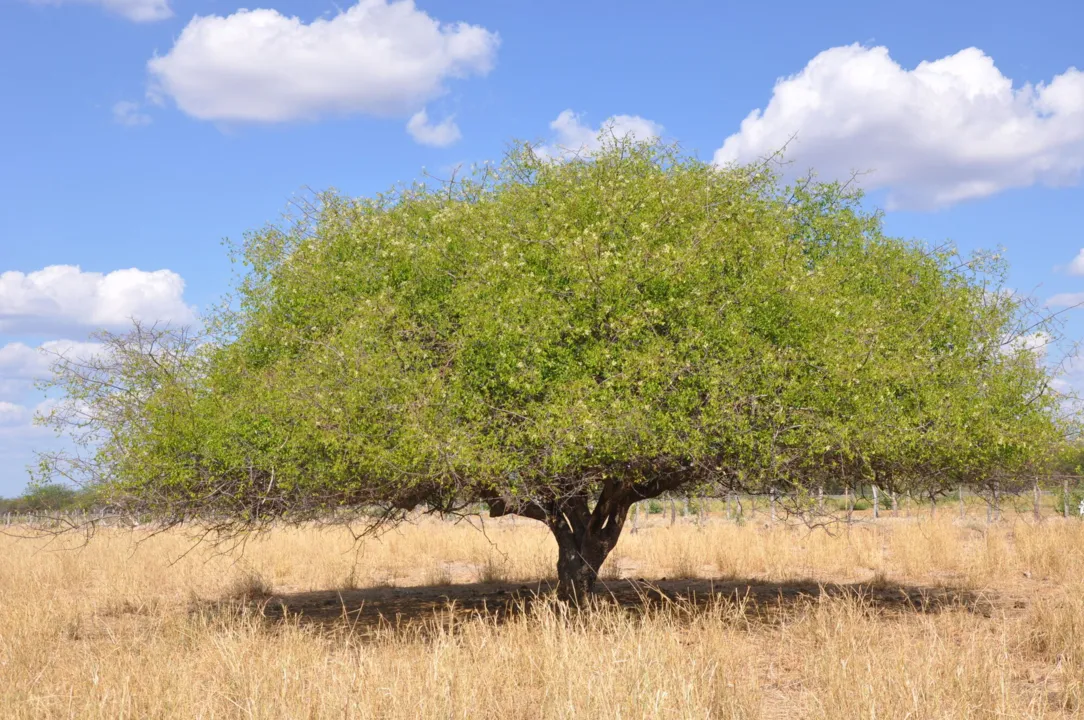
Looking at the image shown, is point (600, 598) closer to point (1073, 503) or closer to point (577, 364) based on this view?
point (577, 364)

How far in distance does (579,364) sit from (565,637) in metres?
3.28

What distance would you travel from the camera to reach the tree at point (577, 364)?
1130 cm

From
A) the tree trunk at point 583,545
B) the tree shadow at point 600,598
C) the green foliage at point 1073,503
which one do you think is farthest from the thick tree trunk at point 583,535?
the green foliage at point 1073,503

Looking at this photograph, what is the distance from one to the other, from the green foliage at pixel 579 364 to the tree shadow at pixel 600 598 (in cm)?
301

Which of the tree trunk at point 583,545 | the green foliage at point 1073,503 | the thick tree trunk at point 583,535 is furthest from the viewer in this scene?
the green foliage at point 1073,503

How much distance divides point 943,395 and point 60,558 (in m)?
24.3

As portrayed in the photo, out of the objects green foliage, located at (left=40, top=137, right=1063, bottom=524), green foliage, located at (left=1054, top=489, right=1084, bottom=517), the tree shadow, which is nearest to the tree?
green foliage, located at (left=40, top=137, right=1063, bottom=524)

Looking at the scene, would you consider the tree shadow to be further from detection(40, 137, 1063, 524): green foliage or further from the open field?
detection(40, 137, 1063, 524): green foliage

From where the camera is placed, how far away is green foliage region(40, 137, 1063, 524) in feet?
37.0

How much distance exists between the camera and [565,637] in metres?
9.53

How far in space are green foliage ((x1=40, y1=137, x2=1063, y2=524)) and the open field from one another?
1.90 m

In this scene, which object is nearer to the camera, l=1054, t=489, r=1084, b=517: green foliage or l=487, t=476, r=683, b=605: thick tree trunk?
l=487, t=476, r=683, b=605: thick tree trunk

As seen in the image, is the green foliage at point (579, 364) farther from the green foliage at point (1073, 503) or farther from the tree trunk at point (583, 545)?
the green foliage at point (1073, 503)

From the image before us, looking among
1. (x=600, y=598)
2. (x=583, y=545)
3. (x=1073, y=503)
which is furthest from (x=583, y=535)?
(x=1073, y=503)
